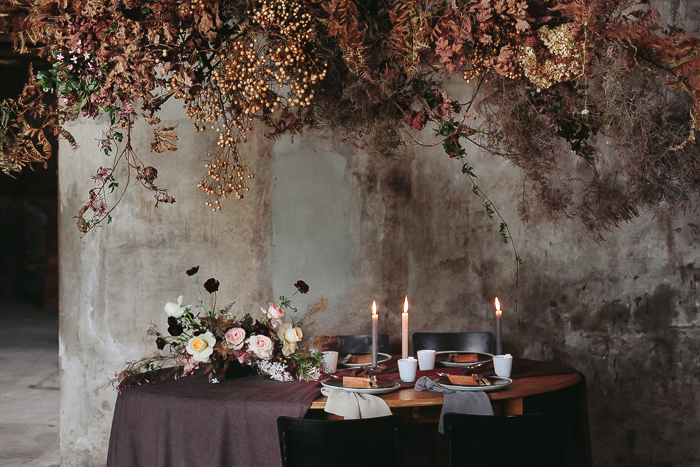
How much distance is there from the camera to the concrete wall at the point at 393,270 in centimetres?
428

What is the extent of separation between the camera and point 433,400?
100 inches

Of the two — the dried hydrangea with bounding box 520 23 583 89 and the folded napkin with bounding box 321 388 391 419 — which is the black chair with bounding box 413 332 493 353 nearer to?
the folded napkin with bounding box 321 388 391 419

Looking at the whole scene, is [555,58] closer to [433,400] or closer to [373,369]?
[433,400]

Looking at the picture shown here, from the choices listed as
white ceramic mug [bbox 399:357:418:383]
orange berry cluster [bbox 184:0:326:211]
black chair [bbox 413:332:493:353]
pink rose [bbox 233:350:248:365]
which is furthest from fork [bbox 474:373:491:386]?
orange berry cluster [bbox 184:0:326:211]

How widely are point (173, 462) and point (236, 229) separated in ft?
6.79

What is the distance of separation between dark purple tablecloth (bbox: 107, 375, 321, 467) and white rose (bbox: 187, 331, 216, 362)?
13 centimetres

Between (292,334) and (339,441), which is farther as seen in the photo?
(292,334)

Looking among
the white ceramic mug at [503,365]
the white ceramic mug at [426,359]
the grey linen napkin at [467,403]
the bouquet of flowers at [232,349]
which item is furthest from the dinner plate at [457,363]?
the bouquet of flowers at [232,349]

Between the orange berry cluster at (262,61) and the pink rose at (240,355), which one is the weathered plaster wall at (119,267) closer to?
the pink rose at (240,355)

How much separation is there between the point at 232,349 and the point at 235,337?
0.07m

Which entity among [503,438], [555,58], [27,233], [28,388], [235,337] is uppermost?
[27,233]

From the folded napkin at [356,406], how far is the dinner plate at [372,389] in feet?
0.15

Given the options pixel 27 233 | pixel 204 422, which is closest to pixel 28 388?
pixel 204 422

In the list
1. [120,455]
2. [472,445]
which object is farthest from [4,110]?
[472,445]
